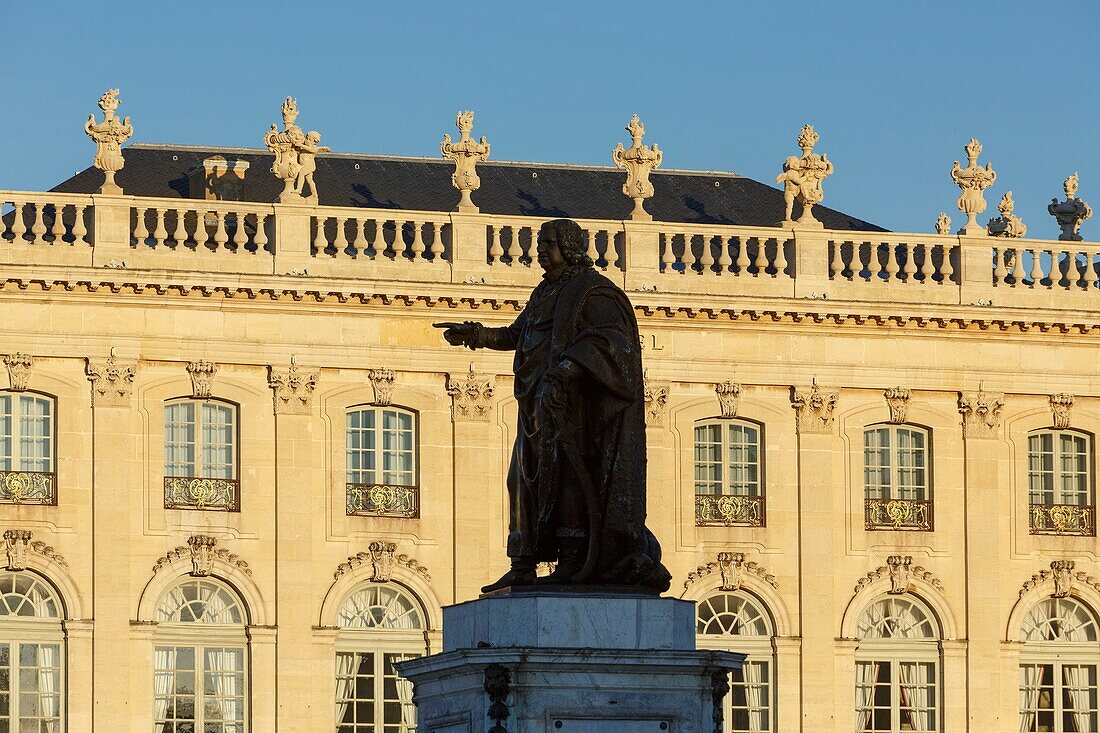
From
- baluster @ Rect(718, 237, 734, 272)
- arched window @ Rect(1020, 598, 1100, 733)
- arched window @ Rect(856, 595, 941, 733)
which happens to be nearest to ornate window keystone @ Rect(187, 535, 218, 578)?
baluster @ Rect(718, 237, 734, 272)

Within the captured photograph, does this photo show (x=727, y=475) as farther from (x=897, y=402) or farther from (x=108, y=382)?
(x=108, y=382)

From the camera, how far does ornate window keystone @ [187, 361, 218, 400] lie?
1761 inches

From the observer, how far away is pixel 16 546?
43812 mm

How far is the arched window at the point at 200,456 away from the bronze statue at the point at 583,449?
87.5 feet

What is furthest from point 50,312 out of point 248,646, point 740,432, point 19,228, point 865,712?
point 865,712

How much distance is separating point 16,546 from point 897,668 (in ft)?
41.5

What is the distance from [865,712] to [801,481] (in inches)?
134

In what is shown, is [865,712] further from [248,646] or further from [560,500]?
[560,500]

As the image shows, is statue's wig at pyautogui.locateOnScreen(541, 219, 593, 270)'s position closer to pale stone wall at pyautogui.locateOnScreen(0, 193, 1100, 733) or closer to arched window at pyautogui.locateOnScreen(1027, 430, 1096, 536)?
pale stone wall at pyautogui.locateOnScreen(0, 193, 1100, 733)

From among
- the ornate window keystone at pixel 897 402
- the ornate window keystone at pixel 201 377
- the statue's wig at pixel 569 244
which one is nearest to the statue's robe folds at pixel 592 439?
the statue's wig at pixel 569 244

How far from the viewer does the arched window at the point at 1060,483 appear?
1887 inches

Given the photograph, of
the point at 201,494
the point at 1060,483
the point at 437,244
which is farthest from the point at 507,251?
the point at 1060,483

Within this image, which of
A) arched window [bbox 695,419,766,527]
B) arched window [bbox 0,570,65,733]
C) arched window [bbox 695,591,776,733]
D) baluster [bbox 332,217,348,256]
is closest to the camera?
arched window [bbox 0,570,65,733]

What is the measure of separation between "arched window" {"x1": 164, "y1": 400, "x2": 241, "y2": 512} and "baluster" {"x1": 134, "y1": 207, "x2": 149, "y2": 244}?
228cm
